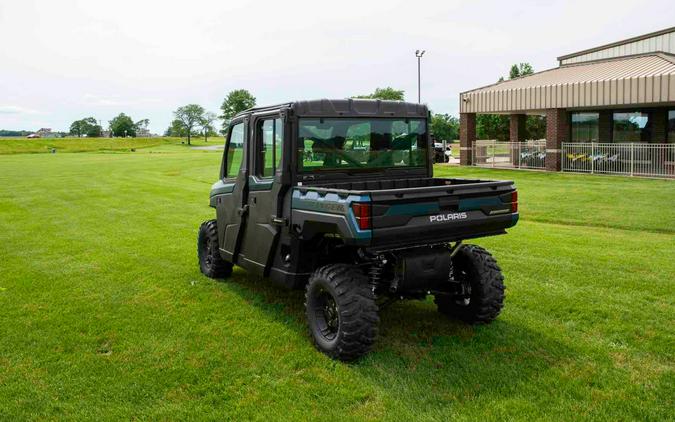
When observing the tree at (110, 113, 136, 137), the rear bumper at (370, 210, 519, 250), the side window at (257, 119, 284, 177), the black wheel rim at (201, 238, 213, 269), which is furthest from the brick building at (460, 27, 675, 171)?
the tree at (110, 113, 136, 137)

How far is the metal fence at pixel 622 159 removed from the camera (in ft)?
83.3

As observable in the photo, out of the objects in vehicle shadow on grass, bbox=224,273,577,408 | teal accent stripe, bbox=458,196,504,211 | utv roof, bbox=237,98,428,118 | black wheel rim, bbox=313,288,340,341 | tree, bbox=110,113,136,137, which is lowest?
vehicle shadow on grass, bbox=224,273,577,408

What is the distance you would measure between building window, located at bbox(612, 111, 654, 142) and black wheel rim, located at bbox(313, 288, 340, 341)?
26.7m

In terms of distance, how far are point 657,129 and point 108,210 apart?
2314cm

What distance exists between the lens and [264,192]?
22.4ft

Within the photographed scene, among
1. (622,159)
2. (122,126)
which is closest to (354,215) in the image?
(622,159)

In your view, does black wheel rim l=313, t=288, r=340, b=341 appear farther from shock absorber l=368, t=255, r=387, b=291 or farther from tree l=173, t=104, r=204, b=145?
tree l=173, t=104, r=204, b=145

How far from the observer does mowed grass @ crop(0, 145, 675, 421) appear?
4844 millimetres

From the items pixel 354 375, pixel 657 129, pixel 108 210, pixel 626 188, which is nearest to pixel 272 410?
pixel 354 375

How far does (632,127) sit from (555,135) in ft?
12.2

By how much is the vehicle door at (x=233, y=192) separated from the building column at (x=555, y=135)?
23.6m

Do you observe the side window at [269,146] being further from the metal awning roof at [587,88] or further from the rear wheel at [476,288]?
the metal awning roof at [587,88]

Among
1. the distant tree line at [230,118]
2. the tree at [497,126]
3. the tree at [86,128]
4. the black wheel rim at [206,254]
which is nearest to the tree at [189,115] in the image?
the distant tree line at [230,118]

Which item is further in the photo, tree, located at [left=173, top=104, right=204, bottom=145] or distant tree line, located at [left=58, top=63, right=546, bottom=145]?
tree, located at [left=173, top=104, right=204, bottom=145]
